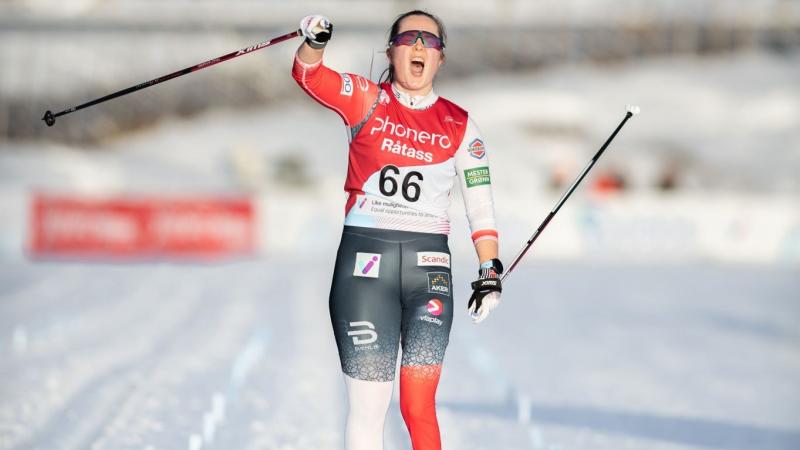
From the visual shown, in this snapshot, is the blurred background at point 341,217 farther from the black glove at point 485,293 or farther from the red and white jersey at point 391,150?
the red and white jersey at point 391,150

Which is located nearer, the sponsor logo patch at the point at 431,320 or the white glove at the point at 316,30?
the white glove at the point at 316,30

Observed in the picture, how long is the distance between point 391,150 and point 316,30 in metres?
0.51

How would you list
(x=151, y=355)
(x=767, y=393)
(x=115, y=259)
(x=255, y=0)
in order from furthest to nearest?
(x=255, y=0), (x=115, y=259), (x=151, y=355), (x=767, y=393)

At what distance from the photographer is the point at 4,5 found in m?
30.5

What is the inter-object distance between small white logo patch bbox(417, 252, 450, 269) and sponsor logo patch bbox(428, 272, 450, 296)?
4 centimetres

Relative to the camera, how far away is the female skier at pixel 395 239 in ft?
11.4

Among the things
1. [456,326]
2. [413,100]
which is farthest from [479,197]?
[456,326]

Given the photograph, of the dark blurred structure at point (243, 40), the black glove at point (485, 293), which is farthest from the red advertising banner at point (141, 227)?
the black glove at point (485, 293)

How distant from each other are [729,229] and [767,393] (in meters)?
13.2

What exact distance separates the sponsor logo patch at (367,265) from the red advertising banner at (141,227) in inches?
609

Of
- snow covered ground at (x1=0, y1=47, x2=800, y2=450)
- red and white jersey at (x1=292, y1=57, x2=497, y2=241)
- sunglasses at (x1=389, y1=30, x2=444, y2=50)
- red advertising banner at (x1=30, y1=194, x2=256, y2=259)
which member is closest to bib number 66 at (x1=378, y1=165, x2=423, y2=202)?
red and white jersey at (x1=292, y1=57, x2=497, y2=241)

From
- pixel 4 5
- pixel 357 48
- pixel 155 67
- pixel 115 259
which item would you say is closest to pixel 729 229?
pixel 115 259

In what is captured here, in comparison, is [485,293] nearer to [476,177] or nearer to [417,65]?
[476,177]

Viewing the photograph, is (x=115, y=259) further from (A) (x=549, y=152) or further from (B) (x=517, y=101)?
(B) (x=517, y=101)
